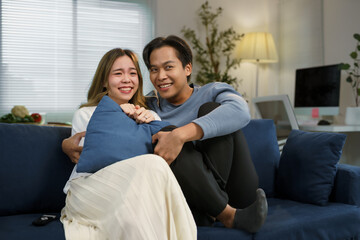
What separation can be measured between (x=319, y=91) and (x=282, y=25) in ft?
5.52

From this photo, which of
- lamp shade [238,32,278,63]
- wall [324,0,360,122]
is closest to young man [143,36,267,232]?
wall [324,0,360,122]

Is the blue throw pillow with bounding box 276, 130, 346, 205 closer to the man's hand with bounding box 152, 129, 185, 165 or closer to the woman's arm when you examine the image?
the man's hand with bounding box 152, 129, 185, 165

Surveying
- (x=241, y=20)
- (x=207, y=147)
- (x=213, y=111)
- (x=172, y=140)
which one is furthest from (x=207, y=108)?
(x=241, y=20)

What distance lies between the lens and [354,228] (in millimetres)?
1672

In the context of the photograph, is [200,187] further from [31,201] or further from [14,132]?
[14,132]

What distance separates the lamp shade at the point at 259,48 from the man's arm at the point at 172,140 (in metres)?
3.36

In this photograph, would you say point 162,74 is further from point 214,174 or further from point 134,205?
point 134,205

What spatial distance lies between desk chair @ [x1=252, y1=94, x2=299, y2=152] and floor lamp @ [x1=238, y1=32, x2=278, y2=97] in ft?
4.09

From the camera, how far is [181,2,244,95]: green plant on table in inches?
183

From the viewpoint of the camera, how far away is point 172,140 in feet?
4.50

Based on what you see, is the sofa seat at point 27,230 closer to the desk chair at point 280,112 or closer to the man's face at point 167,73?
the man's face at point 167,73

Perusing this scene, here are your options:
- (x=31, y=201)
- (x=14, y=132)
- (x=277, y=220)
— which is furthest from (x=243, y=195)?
(x=14, y=132)

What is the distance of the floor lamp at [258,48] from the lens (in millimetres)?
4570

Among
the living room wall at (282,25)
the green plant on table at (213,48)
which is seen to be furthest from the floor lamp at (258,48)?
the living room wall at (282,25)
